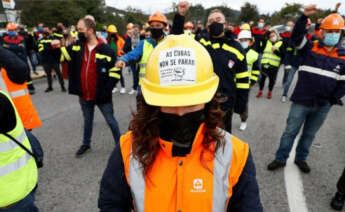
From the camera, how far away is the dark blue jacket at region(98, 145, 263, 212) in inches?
46.6

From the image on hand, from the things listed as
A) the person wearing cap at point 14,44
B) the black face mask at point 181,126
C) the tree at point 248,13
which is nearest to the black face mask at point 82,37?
the black face mask at point 181,126

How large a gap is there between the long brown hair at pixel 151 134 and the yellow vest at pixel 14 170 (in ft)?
3.49

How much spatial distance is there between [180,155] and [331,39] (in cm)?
291

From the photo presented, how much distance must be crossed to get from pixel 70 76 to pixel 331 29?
12.8ft

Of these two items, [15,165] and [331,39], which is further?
[331,39]

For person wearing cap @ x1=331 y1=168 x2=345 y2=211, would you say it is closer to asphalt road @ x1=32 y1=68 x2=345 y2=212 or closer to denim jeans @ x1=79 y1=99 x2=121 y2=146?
asphalt road @ x1=32 y1=68 x2=345 y2=212

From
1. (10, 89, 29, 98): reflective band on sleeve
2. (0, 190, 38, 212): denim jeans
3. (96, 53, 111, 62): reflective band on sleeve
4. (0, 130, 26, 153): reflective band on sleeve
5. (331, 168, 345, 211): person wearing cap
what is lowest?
(331, 168, 345, 211): person wearing cap

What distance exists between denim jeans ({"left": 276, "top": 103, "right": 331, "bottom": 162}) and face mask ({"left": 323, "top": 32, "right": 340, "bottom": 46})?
88cm

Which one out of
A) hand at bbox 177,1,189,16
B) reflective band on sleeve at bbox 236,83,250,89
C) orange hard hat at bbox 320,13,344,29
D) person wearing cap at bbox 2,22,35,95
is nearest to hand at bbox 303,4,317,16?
orange hard hat at bbox 320,13,344,29

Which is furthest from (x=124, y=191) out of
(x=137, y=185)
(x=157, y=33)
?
(x=157, y=33)

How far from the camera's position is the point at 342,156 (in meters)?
3.96

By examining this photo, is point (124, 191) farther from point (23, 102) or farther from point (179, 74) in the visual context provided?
point (23, 102)

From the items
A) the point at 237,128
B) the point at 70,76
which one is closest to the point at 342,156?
the point at 237,128

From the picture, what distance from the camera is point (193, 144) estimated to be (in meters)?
1.16
